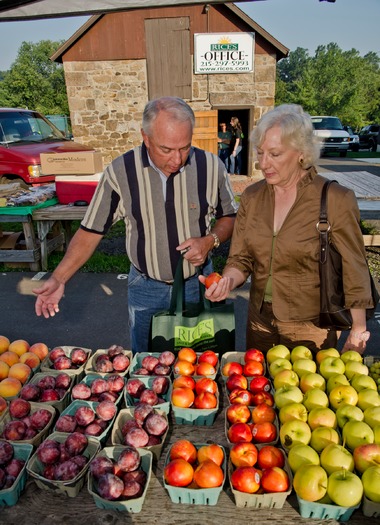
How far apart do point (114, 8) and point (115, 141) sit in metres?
12.9

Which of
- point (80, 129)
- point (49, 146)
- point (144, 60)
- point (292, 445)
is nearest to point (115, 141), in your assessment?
point (80, 129)

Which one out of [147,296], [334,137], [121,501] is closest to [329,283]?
[147,296]

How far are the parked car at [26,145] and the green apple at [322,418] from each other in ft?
25.5

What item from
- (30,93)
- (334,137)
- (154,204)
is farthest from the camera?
(30,93)

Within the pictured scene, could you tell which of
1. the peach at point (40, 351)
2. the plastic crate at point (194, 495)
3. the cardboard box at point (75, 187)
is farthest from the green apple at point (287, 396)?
the cardboard box at point (75, 187)

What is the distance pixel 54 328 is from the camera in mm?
5125

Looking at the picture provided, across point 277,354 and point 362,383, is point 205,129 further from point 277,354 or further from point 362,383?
point 362,383

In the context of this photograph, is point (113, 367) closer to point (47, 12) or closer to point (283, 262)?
point (283, 262)

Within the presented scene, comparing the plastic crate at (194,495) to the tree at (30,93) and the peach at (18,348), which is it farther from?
the tree at (30,93)

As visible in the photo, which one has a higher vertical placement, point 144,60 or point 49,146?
point 144,60

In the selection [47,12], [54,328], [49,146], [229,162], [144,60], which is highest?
[144,60]

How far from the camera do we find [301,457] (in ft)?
5.06

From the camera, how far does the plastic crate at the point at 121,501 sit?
4.80 feet

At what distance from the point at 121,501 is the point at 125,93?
14195mm
